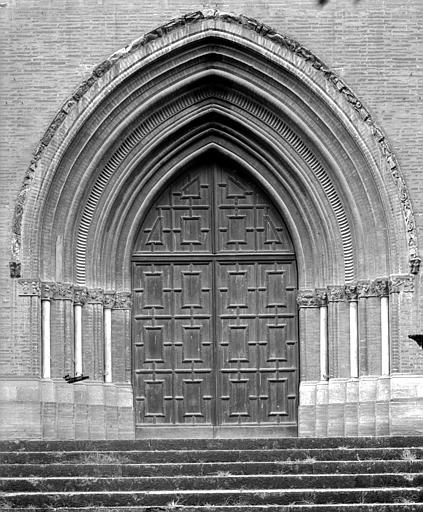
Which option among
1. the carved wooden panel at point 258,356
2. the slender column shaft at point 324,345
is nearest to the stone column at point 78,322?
the carved wooden panel at point 258,356

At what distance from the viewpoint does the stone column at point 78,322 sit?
87.1 feet

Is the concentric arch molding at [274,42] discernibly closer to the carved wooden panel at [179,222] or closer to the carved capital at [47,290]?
the carved capital at [47,290]

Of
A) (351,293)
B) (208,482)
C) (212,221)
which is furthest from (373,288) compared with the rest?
(208,482)

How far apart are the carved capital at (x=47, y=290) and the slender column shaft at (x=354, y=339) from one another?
4.44 metres

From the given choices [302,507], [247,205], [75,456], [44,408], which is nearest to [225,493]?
[302,507]

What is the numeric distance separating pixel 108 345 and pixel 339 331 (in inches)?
137

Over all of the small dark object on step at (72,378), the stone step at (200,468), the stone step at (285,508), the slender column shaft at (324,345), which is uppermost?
the slender column shaft at (324,345)

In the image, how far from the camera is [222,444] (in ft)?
78.1

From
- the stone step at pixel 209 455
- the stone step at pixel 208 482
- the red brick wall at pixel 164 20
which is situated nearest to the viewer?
the stone step at pixel 208 482

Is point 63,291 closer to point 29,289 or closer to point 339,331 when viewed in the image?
point 29,289

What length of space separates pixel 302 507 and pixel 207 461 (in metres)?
2.06

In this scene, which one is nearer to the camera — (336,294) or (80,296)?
(80,296)

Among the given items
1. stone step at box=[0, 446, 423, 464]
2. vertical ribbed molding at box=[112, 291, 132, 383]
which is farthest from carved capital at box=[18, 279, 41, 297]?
stone step at box=[0, 446, 423, 464]

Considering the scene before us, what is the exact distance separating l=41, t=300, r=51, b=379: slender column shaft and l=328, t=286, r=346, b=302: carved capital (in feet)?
13.8
